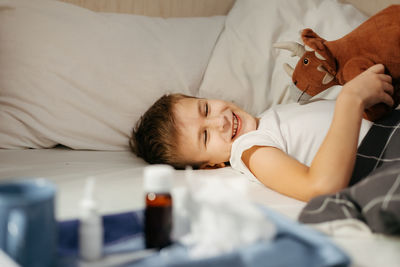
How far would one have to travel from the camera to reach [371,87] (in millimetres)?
1051

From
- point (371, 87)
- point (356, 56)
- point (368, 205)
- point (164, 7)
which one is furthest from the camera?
point (164, 7)

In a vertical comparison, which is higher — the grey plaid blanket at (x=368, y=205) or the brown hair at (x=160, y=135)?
the grey plaid blanket at (x=368, y=205)

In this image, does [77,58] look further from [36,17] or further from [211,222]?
[211,222]

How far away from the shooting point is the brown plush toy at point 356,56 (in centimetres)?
111

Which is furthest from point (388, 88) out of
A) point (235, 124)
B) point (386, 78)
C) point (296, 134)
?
point (235, 124)

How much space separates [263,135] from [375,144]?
28 centimetres

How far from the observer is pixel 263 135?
47.3 inches

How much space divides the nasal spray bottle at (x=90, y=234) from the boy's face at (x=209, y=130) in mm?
695

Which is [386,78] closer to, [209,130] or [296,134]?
[296,134]

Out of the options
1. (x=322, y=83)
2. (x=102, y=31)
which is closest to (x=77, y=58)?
(x=102, y=31)

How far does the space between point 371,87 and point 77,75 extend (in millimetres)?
884

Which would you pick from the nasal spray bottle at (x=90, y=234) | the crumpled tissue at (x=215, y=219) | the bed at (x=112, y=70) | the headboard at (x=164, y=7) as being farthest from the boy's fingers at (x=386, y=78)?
the headboard at (x=164, y=7)

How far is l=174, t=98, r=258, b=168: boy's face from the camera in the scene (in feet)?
4.24

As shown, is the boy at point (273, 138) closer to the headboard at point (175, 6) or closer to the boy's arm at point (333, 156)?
the boy's arm at point (333, 156)
